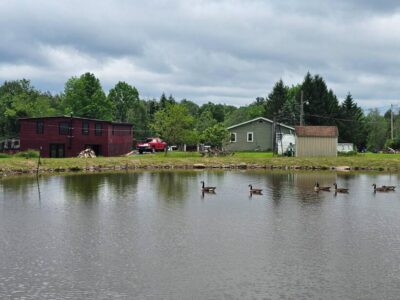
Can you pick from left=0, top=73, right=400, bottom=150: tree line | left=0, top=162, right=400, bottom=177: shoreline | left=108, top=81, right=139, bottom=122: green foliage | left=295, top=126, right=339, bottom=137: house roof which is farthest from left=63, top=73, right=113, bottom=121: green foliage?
left=295, top=126, right=339, bottom=137: house roof

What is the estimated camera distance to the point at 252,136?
102 metres

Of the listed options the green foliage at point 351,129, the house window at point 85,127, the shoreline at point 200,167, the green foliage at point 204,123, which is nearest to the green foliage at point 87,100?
the green foliage at point 204,123

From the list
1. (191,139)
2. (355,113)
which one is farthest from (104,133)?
(355,113)

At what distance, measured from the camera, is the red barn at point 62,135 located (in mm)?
86312

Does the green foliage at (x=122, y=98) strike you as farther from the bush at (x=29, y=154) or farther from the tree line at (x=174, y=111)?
the bush at (x=29, y=154)

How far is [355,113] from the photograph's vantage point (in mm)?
118812

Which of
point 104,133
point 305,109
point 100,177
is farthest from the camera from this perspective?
point 305,109

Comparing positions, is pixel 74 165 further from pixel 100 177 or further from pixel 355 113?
pixel 355 113

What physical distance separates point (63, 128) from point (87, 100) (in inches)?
1804

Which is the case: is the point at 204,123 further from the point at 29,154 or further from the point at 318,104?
the point at 29,154

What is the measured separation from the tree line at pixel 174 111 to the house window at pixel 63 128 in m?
16.2

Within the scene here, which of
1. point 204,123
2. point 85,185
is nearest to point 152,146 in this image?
point 85,185

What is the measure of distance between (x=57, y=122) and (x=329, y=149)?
44314 mm

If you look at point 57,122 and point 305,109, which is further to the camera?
point 305,109
